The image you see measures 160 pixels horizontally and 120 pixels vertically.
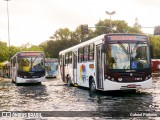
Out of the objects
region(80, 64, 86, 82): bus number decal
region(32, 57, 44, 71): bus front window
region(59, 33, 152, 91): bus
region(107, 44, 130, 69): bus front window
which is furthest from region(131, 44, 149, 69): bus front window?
region(32, 57, 44, 71): bus front window

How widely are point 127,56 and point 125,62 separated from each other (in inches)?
11.8

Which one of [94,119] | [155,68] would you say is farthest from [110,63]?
[155,68]

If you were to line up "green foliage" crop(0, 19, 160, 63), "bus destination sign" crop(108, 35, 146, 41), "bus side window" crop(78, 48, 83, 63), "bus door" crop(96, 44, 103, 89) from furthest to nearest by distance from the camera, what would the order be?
1. "green foliage" crop(0, 19, 160, 63)
2. "bus side window" crop(78, 48, 83, 63)
3. "bus door" crop(96, 44, 103, 89)
4. "bus destination sign" crop(108, 35, 146, 41)

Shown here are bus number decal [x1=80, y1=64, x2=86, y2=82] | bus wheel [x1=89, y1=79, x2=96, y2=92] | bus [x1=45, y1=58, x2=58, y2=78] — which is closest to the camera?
bus wheel [x1=89, y1=79, x2=96, y2=92]

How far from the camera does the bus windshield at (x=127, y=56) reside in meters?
16.7

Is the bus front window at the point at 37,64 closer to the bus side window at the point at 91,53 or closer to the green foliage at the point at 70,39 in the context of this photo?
the bus side window at the point at 91,53

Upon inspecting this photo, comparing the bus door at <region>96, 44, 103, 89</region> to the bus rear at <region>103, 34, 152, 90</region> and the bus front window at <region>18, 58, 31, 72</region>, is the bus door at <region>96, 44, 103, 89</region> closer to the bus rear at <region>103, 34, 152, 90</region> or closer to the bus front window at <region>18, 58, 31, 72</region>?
the bus rear at <region>103, 34, 152, 90</region>

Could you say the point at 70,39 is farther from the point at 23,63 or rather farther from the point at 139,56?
the point at 139,56

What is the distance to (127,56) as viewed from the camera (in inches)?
661

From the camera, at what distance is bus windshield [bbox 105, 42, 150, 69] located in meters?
16.7

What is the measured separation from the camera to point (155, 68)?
225 ft

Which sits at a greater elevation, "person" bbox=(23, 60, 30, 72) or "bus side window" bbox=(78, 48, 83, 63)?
"bus side window" bbox=(78, 48, 83, 63)

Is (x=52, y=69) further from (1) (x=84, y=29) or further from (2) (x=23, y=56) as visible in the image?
(2) (x=23, y=56)

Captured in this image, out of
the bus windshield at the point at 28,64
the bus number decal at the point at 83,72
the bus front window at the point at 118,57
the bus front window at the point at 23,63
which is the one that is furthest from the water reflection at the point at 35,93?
the bus front window at the point at 23,63
